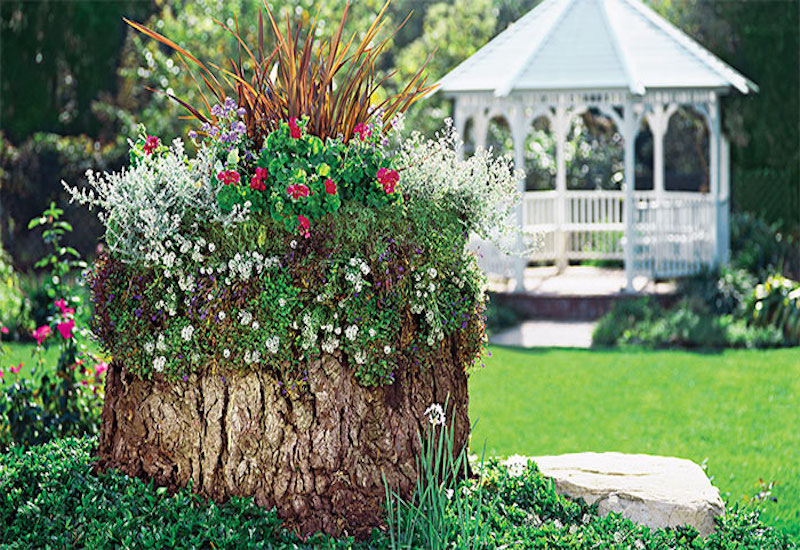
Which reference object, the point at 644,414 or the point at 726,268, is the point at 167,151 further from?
the point at 726,268

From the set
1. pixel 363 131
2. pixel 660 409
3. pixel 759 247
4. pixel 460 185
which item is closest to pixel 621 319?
pixel 759 247

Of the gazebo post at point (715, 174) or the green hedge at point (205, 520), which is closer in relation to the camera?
the green hedge at point (205, 520)

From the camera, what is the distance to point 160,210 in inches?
172

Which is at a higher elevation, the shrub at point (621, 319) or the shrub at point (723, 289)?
the shrub at point (723, 289)

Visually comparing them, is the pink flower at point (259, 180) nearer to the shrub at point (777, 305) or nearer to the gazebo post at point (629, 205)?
the shrub at point (777, 305)

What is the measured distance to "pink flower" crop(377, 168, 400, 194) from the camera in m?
4.39

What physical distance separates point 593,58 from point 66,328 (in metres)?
8.51

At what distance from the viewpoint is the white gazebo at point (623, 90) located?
12.6m

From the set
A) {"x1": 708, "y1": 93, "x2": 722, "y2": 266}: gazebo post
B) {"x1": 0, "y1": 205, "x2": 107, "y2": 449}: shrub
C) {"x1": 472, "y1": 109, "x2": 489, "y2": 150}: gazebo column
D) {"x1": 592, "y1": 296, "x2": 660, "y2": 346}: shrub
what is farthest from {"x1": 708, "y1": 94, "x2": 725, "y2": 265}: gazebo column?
{"x1": 0, "y1": 205, "x2": 107, "y2": 449}: shrub

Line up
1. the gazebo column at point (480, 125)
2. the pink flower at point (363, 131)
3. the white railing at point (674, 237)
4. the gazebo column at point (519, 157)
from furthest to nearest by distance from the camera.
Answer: the gazebo column at point (480, 125) → the white railing at point (674, 237) → the gazebo column at point (519, 157) → the pink flower at point (363, 131)

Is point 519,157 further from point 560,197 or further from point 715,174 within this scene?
point 715,174

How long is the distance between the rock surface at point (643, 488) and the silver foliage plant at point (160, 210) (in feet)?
6.54

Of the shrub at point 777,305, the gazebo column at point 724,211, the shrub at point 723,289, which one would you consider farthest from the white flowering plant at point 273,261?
the gazebo column at point 724,211

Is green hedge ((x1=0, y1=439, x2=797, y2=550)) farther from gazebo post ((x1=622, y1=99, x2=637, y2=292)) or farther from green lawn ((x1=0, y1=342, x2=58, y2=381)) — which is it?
gazebo post ((x1=622, y1=99, x2=637, y2=292))
